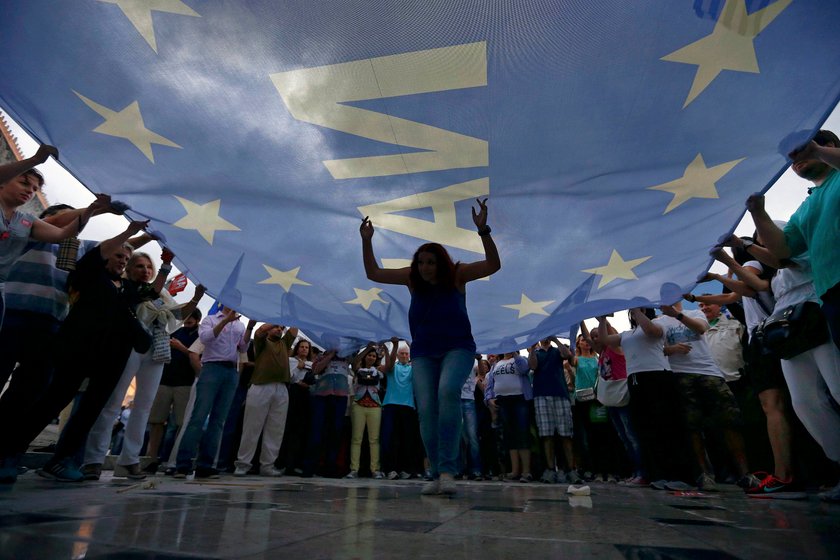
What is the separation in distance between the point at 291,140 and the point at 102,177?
1269 millimetres

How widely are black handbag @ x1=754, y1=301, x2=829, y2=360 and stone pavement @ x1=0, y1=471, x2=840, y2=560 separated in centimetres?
93

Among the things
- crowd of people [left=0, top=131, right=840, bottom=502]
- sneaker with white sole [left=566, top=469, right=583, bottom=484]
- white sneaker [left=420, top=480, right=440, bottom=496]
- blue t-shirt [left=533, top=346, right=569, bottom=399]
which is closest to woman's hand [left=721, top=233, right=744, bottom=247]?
crowd of people [left=0, top=131, right=840, bottom=502]

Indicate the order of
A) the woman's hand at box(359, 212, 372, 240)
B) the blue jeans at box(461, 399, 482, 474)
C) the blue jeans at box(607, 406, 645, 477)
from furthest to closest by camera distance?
the blue jeans at box(461, 399, 482, 474) → the blue jeans at box(607, 406, 645, 477) → the woman's hand at box(359, 212, 372, 240)

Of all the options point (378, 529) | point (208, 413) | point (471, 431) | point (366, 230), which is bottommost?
point (378, 529)

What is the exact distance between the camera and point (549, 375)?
22.2 feet

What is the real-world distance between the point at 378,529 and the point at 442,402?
1611 mm

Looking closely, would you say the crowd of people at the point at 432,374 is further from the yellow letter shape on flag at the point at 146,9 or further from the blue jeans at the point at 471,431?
the yellow letter shape on flag at the point at 146,9

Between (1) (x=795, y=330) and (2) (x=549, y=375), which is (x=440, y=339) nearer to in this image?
(1) (x=795, y=330)

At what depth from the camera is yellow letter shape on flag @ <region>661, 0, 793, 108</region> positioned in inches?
93.0

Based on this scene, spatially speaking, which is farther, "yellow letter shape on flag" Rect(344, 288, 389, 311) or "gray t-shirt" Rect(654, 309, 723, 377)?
"gray t-shirt" Rect(654, 309, 723, 377)

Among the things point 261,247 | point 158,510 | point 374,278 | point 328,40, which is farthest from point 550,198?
point 158,510

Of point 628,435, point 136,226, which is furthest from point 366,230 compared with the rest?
point 628,435

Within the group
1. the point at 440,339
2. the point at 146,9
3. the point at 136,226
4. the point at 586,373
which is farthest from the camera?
the point at 586,373

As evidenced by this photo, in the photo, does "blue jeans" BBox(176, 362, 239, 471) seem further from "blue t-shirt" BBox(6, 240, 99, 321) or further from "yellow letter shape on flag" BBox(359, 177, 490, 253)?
"yellow letter shape on flag" BBox(359, 177, 490, 253)
